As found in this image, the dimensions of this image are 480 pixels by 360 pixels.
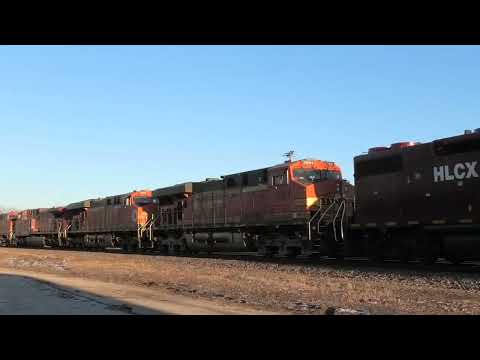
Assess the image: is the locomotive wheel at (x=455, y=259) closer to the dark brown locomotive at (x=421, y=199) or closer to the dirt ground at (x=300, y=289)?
the dark brown locomotive at (x=421, y=199)

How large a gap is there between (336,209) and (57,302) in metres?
14.4

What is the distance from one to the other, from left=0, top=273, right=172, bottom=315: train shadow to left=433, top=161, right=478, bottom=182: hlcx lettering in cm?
1247

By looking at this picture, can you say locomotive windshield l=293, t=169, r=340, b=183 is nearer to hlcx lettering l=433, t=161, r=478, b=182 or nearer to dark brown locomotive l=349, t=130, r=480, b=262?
dark brown locomotive l=349, t=130, r=480, b=262

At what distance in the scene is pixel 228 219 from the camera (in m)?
28.5

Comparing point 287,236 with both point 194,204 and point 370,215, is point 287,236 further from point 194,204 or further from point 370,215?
point 194,204

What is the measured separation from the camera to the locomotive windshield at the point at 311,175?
80.4 feet

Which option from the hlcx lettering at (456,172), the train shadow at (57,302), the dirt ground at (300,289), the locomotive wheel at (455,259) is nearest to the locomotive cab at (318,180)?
the dirt ground at (300,289)

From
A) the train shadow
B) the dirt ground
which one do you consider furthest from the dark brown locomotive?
the train shadow

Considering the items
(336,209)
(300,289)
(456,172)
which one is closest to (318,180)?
(336,209)

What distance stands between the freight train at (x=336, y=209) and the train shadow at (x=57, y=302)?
38.5ft

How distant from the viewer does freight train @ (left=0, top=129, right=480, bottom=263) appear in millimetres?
17938
